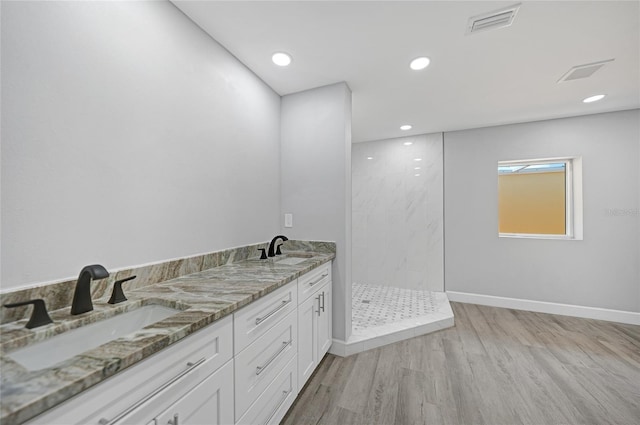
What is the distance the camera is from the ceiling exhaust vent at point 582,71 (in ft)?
6.60

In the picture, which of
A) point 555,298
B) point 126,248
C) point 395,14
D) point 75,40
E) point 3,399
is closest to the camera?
point 3,399

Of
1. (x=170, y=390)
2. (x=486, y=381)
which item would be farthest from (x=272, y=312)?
(x=486, y=381)

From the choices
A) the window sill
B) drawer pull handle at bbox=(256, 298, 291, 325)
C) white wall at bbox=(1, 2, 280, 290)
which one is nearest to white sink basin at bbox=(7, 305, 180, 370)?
white wall at bbox=(1, 2, 280, 290)

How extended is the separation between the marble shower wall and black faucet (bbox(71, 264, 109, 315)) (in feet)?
12.2

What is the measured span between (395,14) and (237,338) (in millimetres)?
1995

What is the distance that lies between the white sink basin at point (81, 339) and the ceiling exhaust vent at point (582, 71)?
338 cm

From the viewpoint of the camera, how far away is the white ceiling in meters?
1.49

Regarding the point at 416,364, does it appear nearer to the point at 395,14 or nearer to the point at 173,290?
the point at 173,290

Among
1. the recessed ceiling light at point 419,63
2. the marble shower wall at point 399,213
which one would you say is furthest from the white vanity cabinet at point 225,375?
the marble shower wall at point 399,213

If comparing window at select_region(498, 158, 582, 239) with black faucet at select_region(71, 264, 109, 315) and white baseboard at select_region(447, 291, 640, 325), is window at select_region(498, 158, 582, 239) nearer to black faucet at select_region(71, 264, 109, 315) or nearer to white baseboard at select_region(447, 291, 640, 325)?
white baseboard at select_region(447, 291, 640, 325)

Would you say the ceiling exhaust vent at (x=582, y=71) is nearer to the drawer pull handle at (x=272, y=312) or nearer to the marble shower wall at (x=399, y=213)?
the marble shower wall at (x=399, y=213)

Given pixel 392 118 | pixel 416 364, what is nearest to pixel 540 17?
pixel 392 118

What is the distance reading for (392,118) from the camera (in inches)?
126

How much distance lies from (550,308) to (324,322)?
124 inches
